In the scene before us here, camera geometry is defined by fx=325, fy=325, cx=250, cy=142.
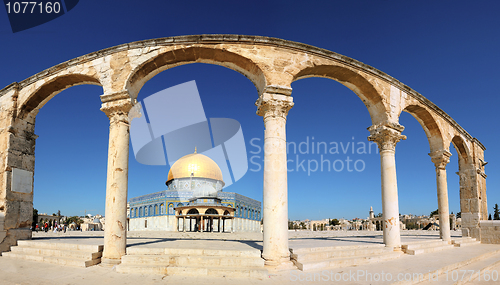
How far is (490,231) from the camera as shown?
12.7 m

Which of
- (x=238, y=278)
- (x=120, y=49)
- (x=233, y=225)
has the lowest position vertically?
(x=233, y=225)

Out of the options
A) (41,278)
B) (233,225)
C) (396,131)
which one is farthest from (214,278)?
(233,225)

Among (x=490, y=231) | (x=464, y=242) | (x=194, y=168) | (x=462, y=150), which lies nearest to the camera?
(x=464, y=242)

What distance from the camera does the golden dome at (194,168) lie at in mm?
39281

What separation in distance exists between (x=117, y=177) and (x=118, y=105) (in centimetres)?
154

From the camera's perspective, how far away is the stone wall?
40.9ft

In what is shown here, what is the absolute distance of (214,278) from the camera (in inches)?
212

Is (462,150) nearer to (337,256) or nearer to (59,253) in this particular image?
(337,256)

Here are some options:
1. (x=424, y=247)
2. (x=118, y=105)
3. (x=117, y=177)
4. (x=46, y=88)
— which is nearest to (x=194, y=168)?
(x=46, y=88)

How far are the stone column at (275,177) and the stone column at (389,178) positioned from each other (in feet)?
11.1

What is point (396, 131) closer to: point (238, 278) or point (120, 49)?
point (238, 278)

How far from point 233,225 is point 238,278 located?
98.0 ft

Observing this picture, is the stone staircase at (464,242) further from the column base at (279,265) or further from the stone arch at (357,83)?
the column base at (279,265)

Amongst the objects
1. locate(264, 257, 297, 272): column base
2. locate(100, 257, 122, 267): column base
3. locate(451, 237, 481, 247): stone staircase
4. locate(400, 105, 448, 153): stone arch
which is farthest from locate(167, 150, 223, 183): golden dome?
locate(264, 257, 297, 272): column base
